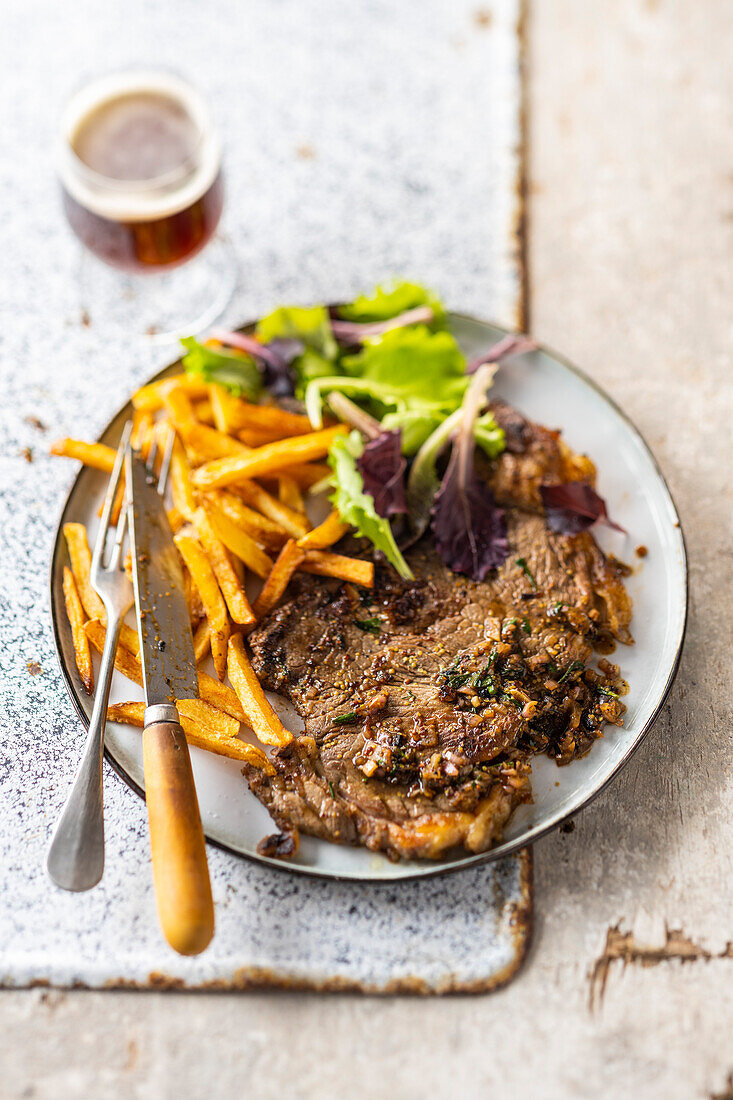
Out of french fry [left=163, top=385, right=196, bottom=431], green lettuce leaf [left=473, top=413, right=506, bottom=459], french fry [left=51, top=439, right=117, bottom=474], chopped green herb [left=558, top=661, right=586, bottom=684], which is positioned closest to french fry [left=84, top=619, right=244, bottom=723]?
french fry [left=51, top=439, right=117, bottom=474]

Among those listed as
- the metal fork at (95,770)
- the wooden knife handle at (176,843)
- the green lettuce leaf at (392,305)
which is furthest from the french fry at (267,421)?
the wooden knife handle at (176,843)

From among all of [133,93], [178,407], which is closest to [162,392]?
[178,407]

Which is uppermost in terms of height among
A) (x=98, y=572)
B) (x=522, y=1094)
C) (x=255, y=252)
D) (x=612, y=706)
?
(x=255, y=252)

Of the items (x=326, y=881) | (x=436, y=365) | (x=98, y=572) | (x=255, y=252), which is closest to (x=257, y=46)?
(x=255, y=252)

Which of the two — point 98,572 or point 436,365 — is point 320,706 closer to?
point 98,572

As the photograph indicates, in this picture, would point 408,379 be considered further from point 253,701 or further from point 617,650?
point 253,701

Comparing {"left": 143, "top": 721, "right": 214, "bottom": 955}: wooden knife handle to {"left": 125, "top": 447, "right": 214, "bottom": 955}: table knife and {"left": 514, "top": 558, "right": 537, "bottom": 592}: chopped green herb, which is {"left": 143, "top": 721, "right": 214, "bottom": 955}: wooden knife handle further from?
{"left": 514, "top": 558, "right": 537, "bottom": 592}: chopped green herb
